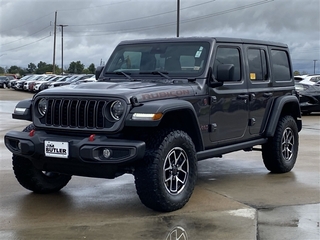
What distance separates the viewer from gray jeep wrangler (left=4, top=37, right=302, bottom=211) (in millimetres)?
5367

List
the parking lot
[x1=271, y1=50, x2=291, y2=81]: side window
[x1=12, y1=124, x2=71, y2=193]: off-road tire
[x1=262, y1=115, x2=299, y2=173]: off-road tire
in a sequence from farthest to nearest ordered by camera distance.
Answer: [x1=271, y1=50, x2=291, y2=81]: side window → [x1=262, y1=115, x2=299, y2=173]: off-road tire → [x1=12, y1=124, x2=71, y2=193]: off-road tire → the parking lot

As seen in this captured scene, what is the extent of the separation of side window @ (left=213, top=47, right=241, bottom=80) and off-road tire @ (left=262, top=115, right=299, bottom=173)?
1.28 m

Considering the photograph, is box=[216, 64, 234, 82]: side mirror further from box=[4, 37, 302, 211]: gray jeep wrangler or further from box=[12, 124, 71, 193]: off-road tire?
box=[12, 124, 71, 193]: off-road tire

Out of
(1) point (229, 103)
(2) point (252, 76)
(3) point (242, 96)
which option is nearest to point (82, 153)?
(1) point (229, 103)

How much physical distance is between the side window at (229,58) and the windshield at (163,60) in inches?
7.5

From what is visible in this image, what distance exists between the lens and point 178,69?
662 cm

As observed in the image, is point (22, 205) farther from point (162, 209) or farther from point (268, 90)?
point (268, 90)

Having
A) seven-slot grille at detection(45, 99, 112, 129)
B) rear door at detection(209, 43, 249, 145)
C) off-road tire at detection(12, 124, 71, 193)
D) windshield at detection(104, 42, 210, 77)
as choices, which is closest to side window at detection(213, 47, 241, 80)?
rear door at detection(209, 43, 249, 145)

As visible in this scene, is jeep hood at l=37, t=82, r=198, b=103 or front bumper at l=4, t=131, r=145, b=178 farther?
jeep hood at l=37, t=82, r=198, b=103

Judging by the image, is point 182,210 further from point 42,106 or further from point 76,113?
point 42,106

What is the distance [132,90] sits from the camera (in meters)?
5.59

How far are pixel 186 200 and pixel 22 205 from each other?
1.86 meters

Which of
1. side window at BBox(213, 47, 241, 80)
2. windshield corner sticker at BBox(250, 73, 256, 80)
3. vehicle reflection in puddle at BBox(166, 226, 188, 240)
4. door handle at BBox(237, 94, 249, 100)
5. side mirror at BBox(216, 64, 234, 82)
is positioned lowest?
vehicle reflection in puddle at BBox(166, 226, 188, 240)

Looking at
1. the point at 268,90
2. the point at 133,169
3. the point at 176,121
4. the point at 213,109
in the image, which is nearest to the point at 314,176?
the point at 268,90
